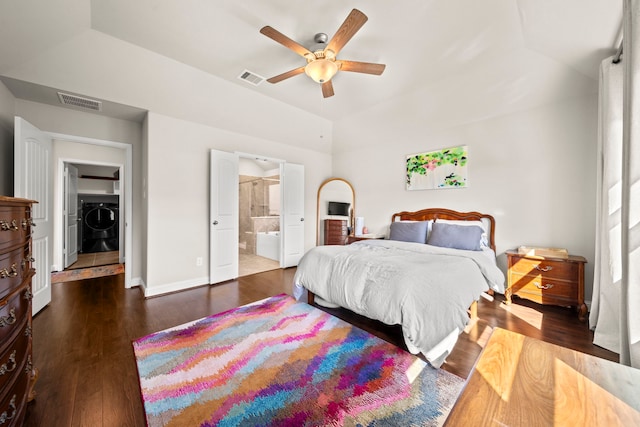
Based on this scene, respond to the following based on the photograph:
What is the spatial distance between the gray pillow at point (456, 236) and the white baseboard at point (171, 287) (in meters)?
3.39

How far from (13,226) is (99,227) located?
20.9ft

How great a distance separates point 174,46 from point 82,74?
1016 millimetres

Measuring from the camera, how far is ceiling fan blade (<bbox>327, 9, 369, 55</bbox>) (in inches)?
70.1

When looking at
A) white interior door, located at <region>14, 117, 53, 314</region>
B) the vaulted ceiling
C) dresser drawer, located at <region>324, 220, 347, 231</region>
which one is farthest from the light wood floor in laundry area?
dresser drawer, located at <region>324, 220, 347, 231</region>

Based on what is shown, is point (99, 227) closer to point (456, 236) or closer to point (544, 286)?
point (456, 236)

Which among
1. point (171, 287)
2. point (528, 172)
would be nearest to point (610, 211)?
point (528, 172)

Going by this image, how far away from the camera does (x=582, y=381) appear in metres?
0.69

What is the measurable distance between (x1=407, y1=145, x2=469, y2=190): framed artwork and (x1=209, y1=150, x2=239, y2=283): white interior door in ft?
9.71

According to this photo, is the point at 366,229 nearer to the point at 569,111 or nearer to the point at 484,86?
the point at 484,86

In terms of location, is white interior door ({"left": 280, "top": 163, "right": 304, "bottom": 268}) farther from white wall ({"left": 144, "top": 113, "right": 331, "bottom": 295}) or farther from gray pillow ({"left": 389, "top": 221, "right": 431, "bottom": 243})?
gray pillow ({"left": 389, "top": 221, "right": 431, "bottom": 243})

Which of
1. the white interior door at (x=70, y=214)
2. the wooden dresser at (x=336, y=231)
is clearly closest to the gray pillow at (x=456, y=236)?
the wooden dresser at (x=336, y=231)

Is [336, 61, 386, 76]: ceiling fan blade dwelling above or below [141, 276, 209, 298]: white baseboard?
above

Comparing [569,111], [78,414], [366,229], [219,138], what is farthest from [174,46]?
[569,111]

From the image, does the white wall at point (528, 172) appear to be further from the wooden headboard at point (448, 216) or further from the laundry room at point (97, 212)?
the laundry room at point (97, 212)
